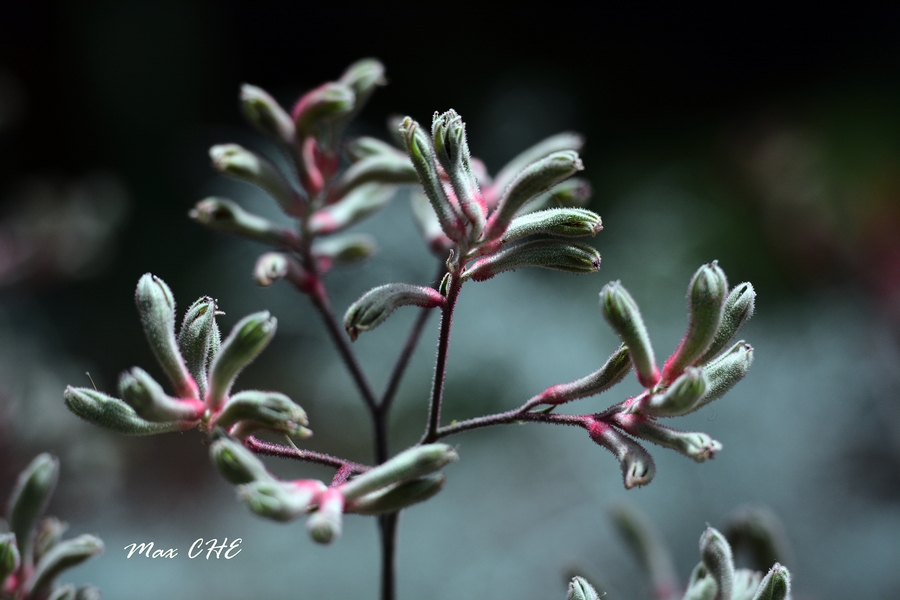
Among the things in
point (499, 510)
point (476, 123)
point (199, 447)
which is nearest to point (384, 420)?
point (499, 510)

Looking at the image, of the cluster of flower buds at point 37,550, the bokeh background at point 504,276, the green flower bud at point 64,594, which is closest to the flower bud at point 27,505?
the cluster of flower buds at point 37,550

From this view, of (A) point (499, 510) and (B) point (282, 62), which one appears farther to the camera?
(B) point (282, 62)

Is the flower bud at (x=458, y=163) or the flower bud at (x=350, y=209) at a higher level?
the flower bud at (x=458, y=163)

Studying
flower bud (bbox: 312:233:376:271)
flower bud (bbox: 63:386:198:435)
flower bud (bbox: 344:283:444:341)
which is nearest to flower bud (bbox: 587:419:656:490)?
flower bud (bbox: 344:283:444:341)

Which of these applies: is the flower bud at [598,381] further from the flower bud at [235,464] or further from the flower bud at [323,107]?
the flower bud at [323,107]

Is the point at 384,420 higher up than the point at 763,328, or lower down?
higher up

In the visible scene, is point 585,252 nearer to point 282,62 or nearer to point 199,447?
point 199,447
